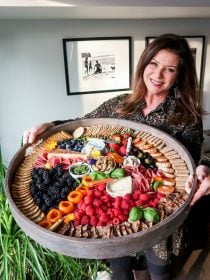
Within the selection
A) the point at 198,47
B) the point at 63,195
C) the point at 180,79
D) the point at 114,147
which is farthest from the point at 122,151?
the point at 198,47

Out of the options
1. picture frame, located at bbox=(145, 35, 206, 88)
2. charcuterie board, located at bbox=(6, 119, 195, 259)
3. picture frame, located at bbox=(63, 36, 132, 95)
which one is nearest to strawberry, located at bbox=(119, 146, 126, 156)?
charcuterie board, located at bbox=(6, 119, 195, 259)

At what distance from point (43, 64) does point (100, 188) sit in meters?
1.08

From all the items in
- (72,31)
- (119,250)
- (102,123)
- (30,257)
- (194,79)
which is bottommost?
(30,257)

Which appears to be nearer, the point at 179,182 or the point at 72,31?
the point at 179,182

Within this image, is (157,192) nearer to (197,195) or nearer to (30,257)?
(197,195)

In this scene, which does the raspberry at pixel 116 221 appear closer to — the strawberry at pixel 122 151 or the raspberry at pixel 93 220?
the raspberry at pixel 93 220

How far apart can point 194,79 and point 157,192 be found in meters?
0.57

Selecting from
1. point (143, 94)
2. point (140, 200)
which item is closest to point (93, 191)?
point (140, 200)

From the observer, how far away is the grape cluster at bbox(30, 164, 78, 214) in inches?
28.5

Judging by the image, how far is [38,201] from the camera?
723 millimetres

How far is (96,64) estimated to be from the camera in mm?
1662

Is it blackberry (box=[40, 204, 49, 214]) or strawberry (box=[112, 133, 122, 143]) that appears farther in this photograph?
strawberry (box=[112, 133, 122, 143])

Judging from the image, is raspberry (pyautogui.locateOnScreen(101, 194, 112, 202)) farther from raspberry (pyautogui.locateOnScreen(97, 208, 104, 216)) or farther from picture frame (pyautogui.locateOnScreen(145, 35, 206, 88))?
picture frame (pyautogui.locateOnScreen(145, 35, 206, 88))

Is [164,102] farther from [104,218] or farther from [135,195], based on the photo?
[104,218]
